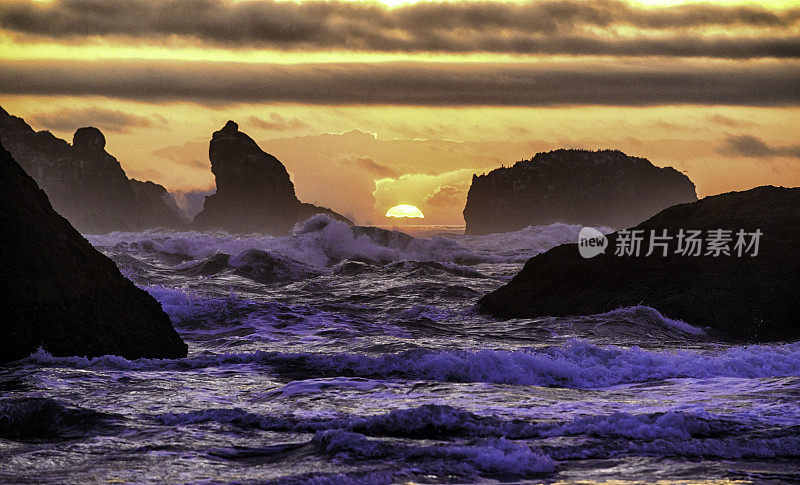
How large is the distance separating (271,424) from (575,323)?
818cm

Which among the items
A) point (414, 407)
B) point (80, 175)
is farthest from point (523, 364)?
point (80, 175)

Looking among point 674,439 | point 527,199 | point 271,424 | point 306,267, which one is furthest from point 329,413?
point 527,199

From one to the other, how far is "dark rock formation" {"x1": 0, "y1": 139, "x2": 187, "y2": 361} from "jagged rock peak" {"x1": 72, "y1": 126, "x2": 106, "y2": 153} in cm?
14808

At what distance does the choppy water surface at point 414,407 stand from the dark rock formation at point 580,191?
14265 cm

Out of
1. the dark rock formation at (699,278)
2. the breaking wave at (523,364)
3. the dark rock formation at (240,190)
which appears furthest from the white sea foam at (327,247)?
the dark rock formation at (240,190)

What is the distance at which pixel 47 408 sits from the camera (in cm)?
694

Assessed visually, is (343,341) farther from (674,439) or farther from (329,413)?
(674,439)

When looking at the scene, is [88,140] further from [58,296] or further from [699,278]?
[58,296]

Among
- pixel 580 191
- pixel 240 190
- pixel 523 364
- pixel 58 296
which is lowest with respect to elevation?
pixel 523 364

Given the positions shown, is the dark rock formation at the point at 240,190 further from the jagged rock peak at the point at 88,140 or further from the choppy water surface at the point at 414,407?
the choppy water surface at the point at 414,407

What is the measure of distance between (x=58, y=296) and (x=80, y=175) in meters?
147

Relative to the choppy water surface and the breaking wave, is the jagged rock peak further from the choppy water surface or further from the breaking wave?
the breaking wave

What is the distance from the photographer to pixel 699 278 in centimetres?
1473

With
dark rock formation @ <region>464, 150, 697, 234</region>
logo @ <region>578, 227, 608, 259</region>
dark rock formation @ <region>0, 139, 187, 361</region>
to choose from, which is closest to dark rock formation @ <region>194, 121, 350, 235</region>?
dark rock formation @ <region>464, 150, 697, 234</region>
